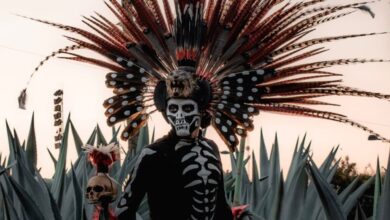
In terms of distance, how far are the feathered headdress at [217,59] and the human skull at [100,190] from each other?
18.5 inches

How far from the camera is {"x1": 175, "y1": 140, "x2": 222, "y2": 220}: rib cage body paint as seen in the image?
2869mm

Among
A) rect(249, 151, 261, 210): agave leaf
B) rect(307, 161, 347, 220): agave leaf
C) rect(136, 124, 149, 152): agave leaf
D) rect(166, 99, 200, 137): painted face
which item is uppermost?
rect(166, 99, 200, 137): painted face

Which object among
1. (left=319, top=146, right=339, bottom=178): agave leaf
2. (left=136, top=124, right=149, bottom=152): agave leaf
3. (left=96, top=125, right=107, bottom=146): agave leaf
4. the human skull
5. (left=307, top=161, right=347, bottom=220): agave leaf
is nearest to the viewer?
(left=307, top=161, right=347, bottom=220): agave leaf

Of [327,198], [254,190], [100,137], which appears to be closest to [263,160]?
[254,190]

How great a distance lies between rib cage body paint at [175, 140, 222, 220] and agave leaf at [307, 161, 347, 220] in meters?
0.65

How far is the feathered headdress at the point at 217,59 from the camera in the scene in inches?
124

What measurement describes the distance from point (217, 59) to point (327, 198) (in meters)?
1.08

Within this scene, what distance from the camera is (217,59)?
3.22m

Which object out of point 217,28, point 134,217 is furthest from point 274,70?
point 134,217

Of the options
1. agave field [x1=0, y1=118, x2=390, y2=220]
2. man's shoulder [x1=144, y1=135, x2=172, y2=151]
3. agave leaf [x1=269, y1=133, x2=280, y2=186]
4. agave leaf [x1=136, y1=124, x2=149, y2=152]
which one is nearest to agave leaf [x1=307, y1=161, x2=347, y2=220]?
agave field [x1=0, y1=118, x2=390, y2=220]

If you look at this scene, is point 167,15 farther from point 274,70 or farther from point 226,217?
point 226,217

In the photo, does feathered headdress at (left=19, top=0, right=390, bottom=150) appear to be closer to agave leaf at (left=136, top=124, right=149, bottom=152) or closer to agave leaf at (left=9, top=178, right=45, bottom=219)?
agave leaf at (left=9, top=178, right=45, bottom=219)

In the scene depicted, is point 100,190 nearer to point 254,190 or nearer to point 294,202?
point 294,202

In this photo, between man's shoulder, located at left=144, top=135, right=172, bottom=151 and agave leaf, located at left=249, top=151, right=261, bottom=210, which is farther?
agave leaf, located at left=249, top=151, right=261, bottom=210
